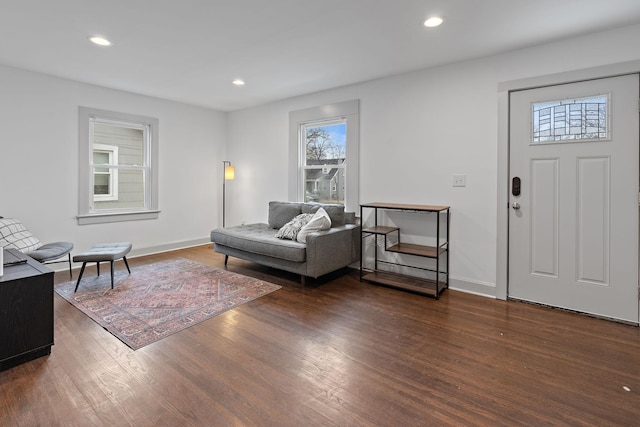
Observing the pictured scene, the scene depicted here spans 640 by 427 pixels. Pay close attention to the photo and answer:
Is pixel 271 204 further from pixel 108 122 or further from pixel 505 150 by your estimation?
pixel 505 150

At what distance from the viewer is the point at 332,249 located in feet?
12.3

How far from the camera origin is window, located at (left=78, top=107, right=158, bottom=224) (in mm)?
4418

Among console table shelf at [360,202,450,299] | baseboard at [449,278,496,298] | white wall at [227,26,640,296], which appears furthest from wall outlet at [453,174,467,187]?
baseboard at [449,278,496,298]

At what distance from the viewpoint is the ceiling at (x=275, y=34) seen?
241cm

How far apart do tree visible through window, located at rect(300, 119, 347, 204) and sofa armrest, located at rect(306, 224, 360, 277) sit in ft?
2.33

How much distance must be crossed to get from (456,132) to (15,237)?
16.2 ft

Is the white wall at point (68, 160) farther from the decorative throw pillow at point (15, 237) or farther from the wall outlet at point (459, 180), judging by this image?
the wall outlet at point (459, 180)

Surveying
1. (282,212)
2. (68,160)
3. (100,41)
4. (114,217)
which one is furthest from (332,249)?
(68,160)

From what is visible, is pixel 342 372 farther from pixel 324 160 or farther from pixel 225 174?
pixel 225 174

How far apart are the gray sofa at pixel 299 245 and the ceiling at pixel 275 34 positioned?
1781mm

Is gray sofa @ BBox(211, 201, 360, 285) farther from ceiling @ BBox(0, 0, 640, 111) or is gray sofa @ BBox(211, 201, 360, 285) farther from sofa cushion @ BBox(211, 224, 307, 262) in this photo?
ceiling @ BBox(0, 0, 640, 111)

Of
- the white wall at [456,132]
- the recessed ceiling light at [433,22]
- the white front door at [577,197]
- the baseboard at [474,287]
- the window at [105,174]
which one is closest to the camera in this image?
the recessed ceiling light at [433,22]

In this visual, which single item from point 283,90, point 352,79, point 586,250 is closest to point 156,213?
point 283,90

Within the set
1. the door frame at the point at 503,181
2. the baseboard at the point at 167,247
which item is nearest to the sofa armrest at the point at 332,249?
the door frame at the point at 503,181
